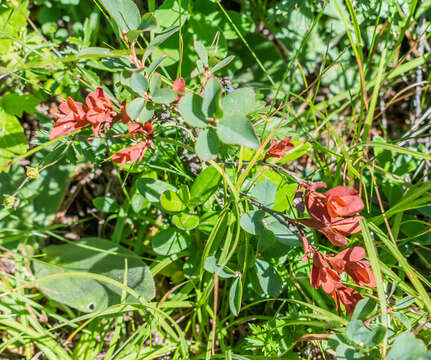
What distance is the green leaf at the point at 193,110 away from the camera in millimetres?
791

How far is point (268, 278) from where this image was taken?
1.17m

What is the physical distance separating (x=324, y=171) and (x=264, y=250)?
0.45 metres

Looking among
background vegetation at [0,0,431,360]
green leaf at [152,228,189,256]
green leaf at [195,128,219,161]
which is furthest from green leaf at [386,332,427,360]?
green leaf at [152,228,189,256]

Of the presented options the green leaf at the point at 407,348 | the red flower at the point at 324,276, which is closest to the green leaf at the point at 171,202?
the red flower at the point at 324,276

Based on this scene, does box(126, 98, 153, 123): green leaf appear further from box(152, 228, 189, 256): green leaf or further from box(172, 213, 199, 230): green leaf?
box(152, 228, 189, 256): green leaf

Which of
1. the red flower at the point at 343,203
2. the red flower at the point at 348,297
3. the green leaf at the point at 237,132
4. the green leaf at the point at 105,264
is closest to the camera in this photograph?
the green leaf at the point at 237,132

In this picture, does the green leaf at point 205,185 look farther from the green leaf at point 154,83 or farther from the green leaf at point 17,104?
the green leaf at point 17,104

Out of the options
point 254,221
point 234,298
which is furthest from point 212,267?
point 254,221

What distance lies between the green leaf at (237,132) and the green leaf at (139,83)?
8.1 inches

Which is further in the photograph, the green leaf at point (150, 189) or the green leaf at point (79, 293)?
the green leaf at point (79, 293)

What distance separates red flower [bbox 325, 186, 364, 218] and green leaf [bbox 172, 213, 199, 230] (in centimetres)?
48

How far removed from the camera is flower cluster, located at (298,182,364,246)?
86 centimetres

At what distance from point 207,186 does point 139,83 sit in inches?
16.6

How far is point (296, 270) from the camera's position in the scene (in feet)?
4.29
